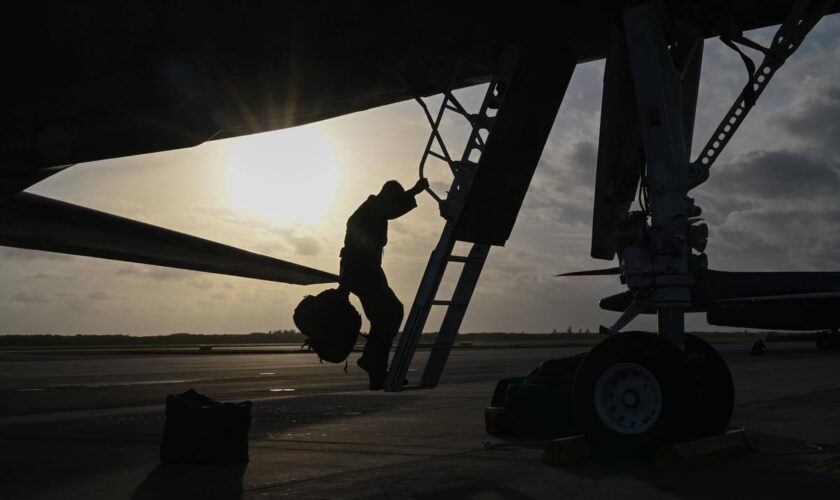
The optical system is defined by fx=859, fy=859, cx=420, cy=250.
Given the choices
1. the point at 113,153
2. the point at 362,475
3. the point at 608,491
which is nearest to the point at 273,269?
the point at 113,153

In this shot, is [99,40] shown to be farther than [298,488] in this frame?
Yes

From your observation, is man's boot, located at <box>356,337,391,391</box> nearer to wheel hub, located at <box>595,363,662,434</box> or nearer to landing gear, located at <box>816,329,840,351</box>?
wheel hub, located at <box>595,363,662,434</box>

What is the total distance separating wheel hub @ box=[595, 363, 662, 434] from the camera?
21.9 feet

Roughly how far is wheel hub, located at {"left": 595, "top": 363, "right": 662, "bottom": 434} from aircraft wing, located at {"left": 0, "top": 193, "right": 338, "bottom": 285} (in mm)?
10942

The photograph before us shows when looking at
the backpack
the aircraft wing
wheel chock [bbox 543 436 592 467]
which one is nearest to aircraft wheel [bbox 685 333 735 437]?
wheel chock [bbox 543 436 592 467]

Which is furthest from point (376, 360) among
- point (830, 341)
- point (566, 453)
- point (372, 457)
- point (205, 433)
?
point (830, 341)

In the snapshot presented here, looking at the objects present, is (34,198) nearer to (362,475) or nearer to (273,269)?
(273,269)

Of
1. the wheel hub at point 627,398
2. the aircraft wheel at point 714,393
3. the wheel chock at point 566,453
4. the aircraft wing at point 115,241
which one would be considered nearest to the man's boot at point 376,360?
the wheel chock at point 566,453

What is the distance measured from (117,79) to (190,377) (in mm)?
13324

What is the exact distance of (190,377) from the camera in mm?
21312

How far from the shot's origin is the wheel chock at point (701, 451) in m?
6.41

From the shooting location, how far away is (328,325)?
26.5 feet

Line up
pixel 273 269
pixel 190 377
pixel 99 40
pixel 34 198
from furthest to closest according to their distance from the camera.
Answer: pixel 190 377 < pixel 273 269 < pixel 34 198 < pixel 99 40

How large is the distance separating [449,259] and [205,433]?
293 cm
